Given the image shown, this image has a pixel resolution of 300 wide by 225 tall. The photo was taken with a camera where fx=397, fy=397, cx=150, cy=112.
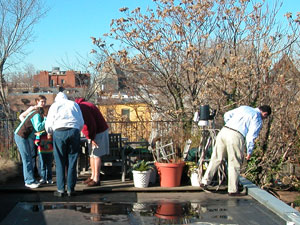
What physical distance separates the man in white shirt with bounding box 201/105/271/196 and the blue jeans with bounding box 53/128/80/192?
2.11 meters

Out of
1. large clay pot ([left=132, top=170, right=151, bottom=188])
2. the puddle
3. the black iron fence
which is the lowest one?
the puddle

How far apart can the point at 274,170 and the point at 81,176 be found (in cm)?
512

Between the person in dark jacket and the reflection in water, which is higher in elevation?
the person in dark jacket

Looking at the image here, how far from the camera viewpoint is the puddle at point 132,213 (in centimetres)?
498

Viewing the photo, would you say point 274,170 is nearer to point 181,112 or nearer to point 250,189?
point 181,112

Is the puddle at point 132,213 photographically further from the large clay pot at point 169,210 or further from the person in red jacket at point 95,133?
the person in red jacket at point 95,133

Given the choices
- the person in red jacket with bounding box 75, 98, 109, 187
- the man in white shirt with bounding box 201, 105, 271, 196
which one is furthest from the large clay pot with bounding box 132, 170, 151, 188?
the man in white shirt with bounding box 201, 105, 271, 196

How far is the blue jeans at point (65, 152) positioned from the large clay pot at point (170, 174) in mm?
1504

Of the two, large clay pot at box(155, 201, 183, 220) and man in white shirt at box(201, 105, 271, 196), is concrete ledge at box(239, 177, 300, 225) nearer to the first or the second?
man in white shirt at box(201, 105, 271, 196)

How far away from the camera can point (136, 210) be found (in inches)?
215

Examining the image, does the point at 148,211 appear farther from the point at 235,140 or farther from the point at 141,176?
the point at 235,140

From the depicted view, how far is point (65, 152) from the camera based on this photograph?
604 cm

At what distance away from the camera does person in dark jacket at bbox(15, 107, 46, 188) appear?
648cm

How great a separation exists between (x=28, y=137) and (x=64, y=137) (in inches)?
39.1
